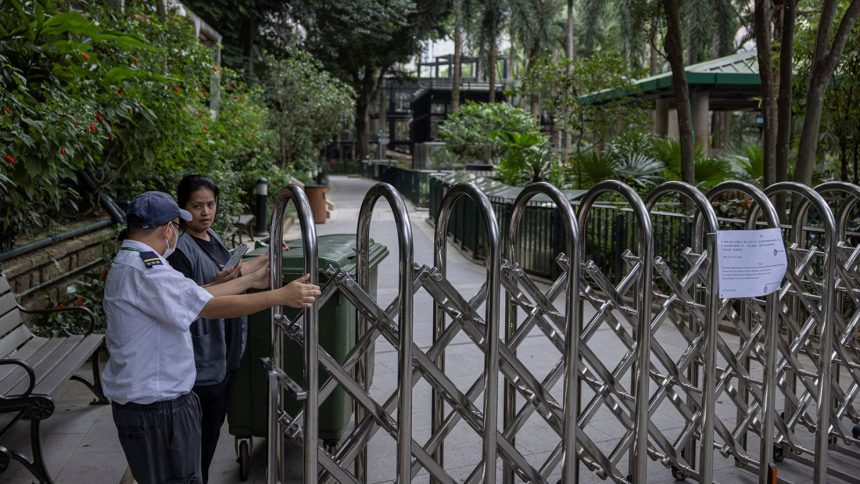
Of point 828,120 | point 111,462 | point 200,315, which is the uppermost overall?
point 828,120

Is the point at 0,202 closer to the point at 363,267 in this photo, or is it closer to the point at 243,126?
the point at 363,267

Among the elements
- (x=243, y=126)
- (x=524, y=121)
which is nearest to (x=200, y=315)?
(x=243, y=126)

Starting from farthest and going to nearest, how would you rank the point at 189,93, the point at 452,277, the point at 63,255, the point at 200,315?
the point at 452,277, the point at 189,93, the point at 63,255, the point at 200,315

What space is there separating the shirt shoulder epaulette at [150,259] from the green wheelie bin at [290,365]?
1.22 m

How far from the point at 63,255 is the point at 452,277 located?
5.89 meters

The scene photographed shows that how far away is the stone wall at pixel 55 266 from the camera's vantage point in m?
5.94

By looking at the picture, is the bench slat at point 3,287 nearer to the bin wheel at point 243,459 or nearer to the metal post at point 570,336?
the bin wheel at point 243,459

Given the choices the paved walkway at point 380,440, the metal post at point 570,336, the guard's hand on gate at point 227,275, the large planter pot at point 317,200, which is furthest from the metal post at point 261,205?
the metal post at point 570,336

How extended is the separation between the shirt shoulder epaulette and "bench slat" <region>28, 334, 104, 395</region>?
57.3 inches

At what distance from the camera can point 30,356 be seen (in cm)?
479

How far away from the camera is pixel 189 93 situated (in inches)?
328

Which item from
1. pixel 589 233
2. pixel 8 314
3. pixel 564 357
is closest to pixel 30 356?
pixel 8 314

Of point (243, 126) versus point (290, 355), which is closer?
point (290, 355)

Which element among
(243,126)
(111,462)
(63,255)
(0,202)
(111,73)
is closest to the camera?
(111,462)
